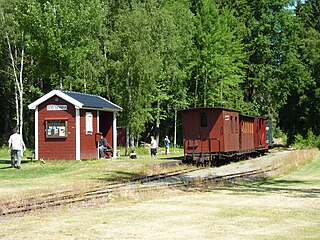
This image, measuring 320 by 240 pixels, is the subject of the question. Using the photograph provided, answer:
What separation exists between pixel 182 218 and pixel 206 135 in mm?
20232

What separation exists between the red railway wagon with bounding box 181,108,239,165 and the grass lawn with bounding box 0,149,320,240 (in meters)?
14.0

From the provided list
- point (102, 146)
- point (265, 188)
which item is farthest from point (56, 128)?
point (265, 188)

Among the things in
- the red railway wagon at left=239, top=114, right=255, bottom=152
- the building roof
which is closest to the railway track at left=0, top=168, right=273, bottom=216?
the building roof

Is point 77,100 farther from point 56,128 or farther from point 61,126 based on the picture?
point 56,128

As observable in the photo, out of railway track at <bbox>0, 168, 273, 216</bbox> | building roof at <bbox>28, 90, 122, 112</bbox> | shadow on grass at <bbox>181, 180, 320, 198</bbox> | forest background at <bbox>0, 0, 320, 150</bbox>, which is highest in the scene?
forest background at <bbox>0, 0, 320, 150</bbox>

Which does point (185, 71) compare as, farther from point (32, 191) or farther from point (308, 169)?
point (32, 191)

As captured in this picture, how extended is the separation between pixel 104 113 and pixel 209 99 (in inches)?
891

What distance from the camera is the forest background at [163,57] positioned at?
40.6 m

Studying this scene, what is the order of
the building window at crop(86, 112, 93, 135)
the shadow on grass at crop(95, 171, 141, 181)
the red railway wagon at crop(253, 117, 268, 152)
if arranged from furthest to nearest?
the red railway wagon at crop(253, 117, 268, 152) < the building window at crop(86, 112, 93, 135) < the shadow on grass at crop(95, 171, 141, 181)

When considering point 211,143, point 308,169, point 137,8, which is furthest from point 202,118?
point 137,8

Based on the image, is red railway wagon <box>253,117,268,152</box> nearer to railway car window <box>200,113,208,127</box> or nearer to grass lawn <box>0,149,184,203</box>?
railway car window <box>200,113,208,127</box>

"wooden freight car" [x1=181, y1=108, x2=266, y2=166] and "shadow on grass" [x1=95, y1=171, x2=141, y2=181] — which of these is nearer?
"shadow on grass" [x1=95, y1=171, x2=141, y2=181]

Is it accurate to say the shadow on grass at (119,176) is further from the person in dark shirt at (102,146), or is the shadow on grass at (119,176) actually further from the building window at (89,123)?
the person in dark shirt at (102,146)

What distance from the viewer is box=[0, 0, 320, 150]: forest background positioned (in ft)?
133
